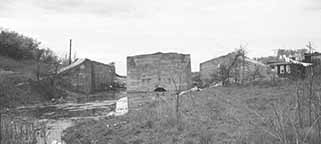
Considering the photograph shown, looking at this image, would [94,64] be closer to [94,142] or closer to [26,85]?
[26,85]

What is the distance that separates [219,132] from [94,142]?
279 centimetres

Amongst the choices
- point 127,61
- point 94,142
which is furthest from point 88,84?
point 94,142

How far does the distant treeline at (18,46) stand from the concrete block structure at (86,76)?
371 cm

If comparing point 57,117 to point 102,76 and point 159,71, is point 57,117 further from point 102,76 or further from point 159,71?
point 102,76

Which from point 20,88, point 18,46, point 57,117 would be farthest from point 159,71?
point 57,117

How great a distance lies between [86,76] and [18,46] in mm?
7997

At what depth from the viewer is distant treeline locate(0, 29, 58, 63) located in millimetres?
28250

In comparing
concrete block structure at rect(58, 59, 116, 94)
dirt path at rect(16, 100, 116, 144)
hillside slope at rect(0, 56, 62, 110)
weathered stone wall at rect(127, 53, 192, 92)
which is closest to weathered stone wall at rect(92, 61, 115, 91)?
concrete block structure at rect(58, 59, 116, 94)

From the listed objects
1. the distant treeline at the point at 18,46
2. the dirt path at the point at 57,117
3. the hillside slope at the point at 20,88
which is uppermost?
the distant treeline at the point at 18,46

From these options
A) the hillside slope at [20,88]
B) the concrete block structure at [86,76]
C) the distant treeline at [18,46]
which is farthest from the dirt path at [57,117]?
the distant treeline at [18,46]

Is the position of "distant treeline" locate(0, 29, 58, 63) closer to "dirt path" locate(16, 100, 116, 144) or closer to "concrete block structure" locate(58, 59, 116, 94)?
"concrete block structure" locate(58, 59, 116, 94)

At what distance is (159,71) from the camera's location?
2811 cm

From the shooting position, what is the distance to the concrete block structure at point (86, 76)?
29.1m

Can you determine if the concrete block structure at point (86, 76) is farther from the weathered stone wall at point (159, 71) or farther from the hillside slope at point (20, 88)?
the weathered stone wall at point (159, 71)
